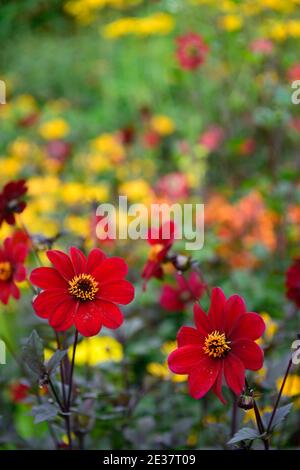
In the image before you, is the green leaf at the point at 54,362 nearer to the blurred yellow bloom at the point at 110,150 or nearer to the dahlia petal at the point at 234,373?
the dahlia petal at the point at 234,373

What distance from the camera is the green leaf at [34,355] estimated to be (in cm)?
77

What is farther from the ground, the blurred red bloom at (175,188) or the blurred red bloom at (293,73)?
the blurred red bloom at (293,73)

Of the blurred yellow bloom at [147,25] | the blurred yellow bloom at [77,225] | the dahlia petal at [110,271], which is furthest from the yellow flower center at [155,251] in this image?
the blurred yellow bloom at [147,25]

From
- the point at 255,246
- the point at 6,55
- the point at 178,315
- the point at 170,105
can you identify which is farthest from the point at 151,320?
the point at 6,55

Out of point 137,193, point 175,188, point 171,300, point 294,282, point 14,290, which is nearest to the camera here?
point 14,290

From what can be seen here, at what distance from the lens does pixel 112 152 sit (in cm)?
258

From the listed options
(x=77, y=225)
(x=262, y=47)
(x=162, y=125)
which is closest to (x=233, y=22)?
(x=262, y=47)

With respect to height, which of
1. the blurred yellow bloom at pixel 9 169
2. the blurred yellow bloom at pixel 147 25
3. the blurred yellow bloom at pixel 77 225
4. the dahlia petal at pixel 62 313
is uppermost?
the blurred yellow bloom at pixel 147 25

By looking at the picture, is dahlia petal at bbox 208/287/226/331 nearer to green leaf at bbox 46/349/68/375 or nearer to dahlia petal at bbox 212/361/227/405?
dahlia petal at bbox 212/361/227/405

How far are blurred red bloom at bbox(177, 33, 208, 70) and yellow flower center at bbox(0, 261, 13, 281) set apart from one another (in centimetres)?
132

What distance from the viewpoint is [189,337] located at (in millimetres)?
742

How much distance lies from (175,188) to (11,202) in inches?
54.6

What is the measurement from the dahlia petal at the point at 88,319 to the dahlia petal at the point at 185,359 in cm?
10

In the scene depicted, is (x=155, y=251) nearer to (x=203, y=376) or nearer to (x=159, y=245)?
(x=159, y=245)
